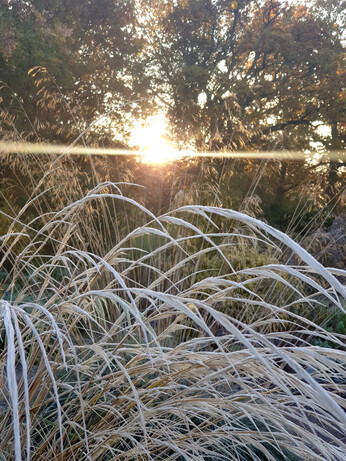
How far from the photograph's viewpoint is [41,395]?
1.12m

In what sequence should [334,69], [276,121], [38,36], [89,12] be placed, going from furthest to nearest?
[276,121] → [334,69] → [89,12] → [38,36]

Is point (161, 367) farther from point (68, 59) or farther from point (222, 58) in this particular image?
point (222, 58)

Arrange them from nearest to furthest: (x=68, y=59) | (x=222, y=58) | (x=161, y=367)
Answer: (x=161, y=367), (x=68, y=59), (x=222, y=58)

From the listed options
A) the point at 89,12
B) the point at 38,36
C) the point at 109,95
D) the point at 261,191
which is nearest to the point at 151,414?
the point at 38,36

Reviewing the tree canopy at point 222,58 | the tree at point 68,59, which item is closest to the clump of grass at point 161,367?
the tree at point 68,59

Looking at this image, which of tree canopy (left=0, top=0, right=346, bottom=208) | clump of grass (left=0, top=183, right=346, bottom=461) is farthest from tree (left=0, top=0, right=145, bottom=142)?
clump of grass (left=0, top=183, right=346, bottom=461)

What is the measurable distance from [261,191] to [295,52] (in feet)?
12.8

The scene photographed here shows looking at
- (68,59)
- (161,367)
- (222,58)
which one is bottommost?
(161,367)

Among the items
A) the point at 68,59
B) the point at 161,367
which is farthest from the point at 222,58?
the point at 161,367

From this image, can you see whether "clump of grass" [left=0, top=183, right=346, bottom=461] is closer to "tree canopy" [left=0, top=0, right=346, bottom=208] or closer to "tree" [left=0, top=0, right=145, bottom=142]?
"tree" [left=0, top=0, right=145, bottom=142]

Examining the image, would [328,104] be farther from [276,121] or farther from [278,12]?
[278,12]

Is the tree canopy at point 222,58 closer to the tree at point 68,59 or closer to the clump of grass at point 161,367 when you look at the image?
the tree at point 68,59

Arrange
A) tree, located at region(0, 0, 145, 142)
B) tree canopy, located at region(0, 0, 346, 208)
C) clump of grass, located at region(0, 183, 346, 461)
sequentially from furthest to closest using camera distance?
tree canopy, located at region(0, 0, 346, 208) → tree, located at region(0, 0, 145, 142) → clump of grass, located at region(0, 183, 346, 461)

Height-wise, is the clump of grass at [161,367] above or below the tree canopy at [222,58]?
below
